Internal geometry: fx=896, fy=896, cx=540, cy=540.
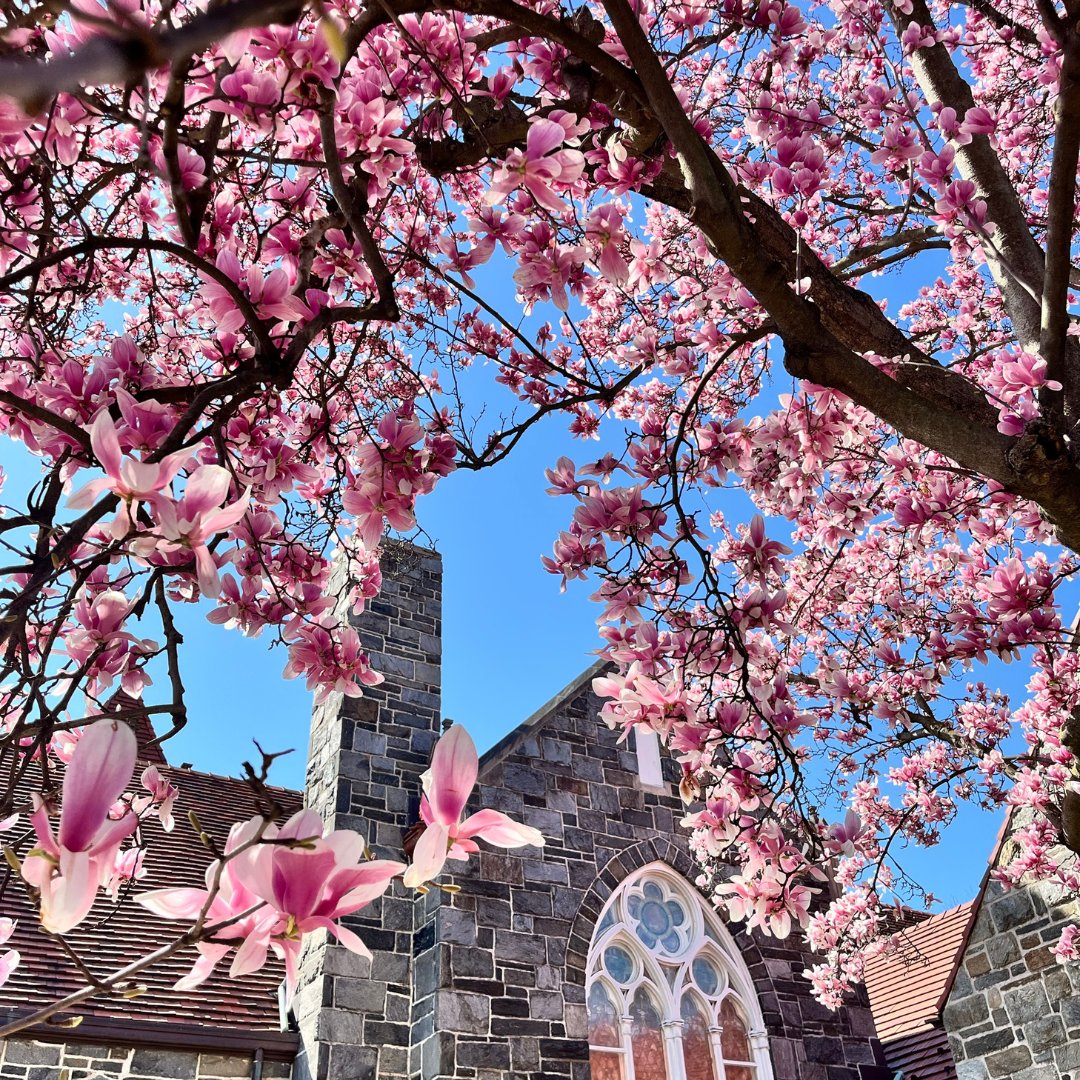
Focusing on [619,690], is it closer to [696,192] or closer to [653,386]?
[696,192]

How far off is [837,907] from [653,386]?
14.3 feet

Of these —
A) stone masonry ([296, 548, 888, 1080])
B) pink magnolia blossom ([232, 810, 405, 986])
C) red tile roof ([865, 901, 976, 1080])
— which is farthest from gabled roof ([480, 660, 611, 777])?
pink magnolia blossom ([232, 810, 405, 986])

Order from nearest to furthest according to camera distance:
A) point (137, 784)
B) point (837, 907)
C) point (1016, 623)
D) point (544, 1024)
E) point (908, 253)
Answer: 1. point (1016, 623)
2. point (908, 253)
3. point (544, 1024)
4. point (837, 907)
5. point (137, 784)

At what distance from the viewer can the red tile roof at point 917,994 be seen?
9.41 meters

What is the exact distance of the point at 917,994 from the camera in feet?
34.1

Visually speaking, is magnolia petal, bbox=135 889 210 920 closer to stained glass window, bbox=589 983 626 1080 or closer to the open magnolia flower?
the open magnolia flower

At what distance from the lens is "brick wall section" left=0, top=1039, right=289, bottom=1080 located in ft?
16.7

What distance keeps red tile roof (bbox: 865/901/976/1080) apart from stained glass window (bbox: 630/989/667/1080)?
3.38 meters

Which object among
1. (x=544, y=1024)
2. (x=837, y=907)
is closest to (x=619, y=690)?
(x=544, y=1024)

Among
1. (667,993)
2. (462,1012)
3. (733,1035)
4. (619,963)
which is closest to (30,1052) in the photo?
(462,1012)

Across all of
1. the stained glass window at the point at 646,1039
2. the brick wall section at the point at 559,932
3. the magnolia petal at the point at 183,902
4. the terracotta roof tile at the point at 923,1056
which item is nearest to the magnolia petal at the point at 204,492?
the magnolia petal at the point at 183,902

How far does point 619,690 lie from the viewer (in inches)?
106

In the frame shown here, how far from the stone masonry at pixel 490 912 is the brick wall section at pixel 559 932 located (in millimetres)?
10

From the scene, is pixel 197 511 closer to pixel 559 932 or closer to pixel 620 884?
pixel 559 932
